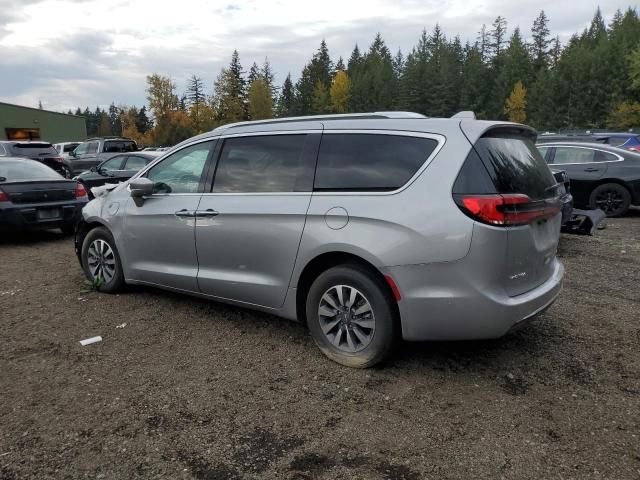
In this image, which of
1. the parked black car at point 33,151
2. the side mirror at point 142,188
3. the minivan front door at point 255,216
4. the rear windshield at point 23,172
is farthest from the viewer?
the parked black car at point 33,151

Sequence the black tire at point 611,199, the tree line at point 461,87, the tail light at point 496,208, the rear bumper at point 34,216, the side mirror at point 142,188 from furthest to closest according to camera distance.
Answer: the tree line at point 461,87 < the black tire at point 611,199 < the rear bumper at point 34,216 < the side mirror at point 142,188 < the tail light at point 496,208

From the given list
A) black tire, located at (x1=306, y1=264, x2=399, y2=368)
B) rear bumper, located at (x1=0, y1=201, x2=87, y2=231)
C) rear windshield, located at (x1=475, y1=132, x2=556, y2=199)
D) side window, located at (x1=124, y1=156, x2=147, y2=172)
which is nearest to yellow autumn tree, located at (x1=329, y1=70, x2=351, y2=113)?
side window, located at (x1=124, y1=156, x2=147, y2=172)

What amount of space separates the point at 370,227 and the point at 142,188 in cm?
249

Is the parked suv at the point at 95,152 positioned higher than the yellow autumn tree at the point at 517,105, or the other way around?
the yellow autumn tree at the point at 517,105

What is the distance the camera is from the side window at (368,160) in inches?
135

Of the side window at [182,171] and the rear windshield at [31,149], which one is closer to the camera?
the side window at [182,171]

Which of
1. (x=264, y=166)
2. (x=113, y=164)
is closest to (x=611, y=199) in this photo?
(x=264, y=166)

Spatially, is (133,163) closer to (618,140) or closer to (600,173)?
(600,173)

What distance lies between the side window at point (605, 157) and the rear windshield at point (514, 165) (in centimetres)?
809

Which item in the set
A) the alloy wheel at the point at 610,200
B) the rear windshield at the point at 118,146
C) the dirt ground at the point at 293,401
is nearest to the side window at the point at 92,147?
the rear windshield at the point at 118,146

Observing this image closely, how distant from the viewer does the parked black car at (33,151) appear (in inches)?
655

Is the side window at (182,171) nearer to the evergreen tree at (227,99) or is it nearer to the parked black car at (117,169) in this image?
the parked black car at (117,169)

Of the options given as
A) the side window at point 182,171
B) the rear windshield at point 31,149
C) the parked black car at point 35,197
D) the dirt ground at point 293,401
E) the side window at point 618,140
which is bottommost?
the dirt ground at point 293,401

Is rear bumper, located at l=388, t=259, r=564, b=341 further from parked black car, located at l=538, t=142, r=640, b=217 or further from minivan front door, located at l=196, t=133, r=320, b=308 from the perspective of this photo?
parked black car, located at l=538, t=142, r=640, b=217
